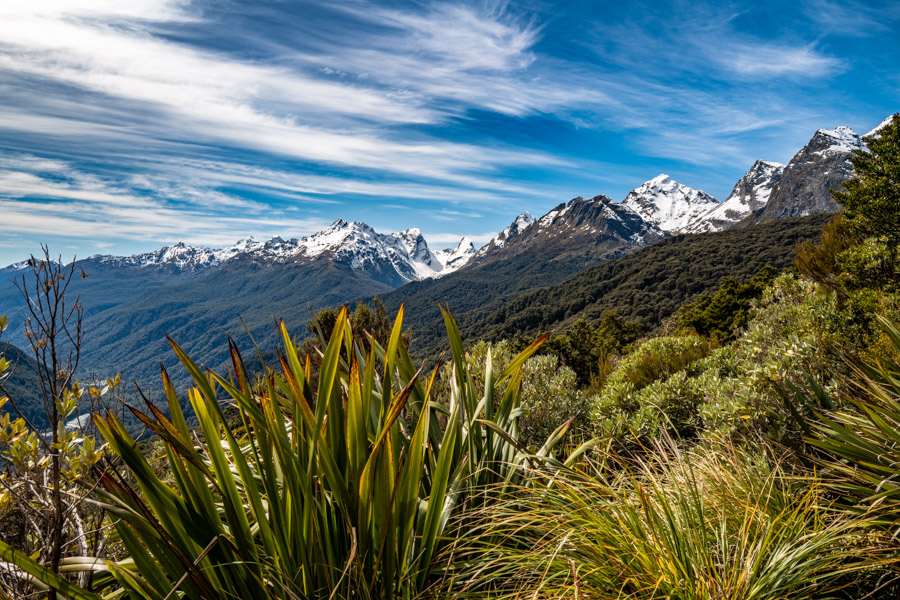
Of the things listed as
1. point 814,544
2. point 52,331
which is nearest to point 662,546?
point 814,544

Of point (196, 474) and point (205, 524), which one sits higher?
point (196, 474)

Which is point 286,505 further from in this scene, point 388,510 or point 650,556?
point 650,556

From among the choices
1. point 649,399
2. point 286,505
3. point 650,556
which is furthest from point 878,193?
point 286,505

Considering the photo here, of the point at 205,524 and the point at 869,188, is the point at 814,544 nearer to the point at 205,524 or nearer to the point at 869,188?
the point at 205,524

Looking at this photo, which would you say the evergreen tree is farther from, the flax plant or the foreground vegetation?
the flax plant

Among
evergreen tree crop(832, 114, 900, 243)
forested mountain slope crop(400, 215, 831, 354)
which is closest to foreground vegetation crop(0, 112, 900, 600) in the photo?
evergreen tree crop(832, 114, 900, 243)

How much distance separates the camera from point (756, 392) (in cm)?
372

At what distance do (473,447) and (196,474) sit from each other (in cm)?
138

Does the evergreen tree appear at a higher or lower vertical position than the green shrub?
higher

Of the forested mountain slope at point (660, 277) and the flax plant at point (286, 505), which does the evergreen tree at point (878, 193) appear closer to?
the flax plant at point (286, 505)

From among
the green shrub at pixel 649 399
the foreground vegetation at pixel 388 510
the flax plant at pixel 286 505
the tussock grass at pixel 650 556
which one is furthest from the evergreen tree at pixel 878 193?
the flax plant at pixel 286 505

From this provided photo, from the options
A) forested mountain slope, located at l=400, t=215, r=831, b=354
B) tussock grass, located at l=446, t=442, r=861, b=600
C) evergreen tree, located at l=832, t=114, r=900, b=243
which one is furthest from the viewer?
forested mountain slope, located at l=400, t=215, r=831, b=354

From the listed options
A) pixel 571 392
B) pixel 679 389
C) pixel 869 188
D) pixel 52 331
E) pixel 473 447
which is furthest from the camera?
pixel 869 188

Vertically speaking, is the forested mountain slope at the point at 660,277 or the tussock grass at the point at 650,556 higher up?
the forested mountain slope at the point at 660,277
